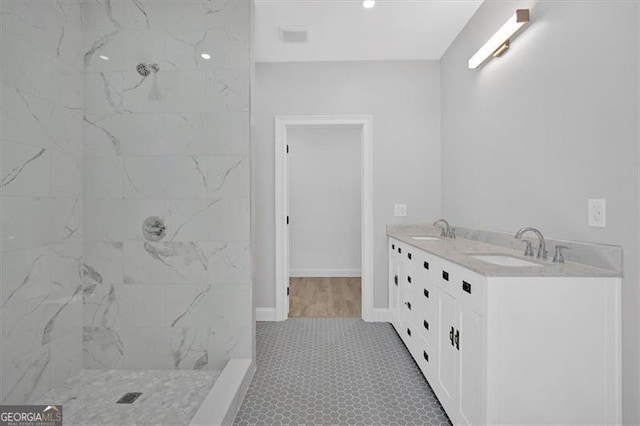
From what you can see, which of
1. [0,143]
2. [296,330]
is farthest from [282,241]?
[0,143]

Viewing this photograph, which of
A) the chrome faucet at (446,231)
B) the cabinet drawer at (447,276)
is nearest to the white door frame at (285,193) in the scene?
the chrome faucet at (446,231)

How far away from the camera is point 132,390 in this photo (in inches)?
76.1

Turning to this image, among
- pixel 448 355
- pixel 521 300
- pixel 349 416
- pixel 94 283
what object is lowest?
pixel 349 416

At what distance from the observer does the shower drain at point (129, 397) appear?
1.82m

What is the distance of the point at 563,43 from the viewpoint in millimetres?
1571

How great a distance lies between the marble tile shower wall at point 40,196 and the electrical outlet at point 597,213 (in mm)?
2861

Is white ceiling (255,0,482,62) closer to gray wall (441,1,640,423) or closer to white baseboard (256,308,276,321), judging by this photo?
gray wall (441,1,640,423)

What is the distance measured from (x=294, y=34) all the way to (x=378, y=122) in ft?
3.68

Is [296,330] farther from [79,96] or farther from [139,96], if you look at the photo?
[79,96]

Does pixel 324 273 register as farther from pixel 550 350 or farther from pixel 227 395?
pixel 550 350

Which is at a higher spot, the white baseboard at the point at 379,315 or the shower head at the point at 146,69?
the shower head at the point at 146,69

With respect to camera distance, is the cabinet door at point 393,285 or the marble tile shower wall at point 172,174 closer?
the marble tile shower wall at point 172,174

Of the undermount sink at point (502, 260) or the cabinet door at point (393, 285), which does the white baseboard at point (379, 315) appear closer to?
the cabinet door at point (393, 285)

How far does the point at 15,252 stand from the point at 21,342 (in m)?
0.50
